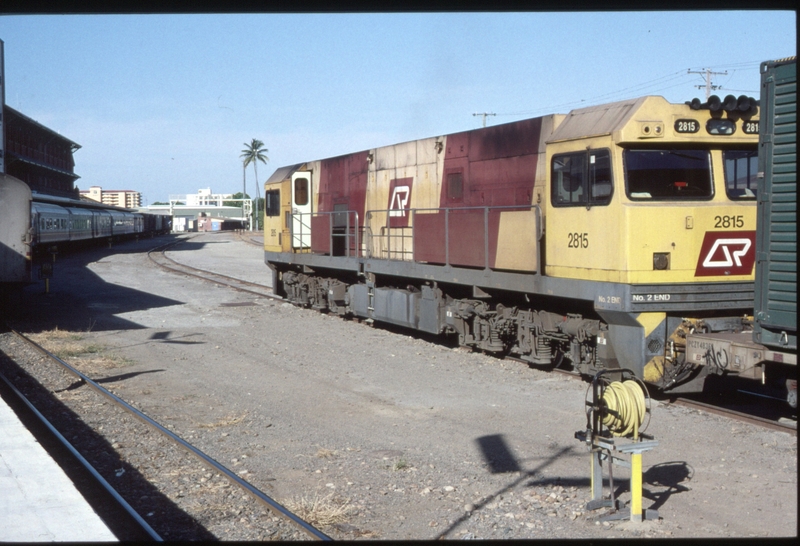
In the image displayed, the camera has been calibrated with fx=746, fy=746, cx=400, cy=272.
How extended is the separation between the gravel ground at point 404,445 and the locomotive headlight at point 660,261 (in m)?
1.73

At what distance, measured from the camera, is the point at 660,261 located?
9.20m

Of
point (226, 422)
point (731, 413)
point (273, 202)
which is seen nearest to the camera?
point (731, 413)

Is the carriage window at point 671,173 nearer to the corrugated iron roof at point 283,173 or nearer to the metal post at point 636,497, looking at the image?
the metal post at point 636,497

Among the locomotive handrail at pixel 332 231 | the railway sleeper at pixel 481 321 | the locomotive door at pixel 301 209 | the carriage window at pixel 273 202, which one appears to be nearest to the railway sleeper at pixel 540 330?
the railway sleeper at pixel 481 321

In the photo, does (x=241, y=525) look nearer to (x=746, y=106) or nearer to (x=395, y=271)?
(x=746, y=106)

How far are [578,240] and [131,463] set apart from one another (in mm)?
6217

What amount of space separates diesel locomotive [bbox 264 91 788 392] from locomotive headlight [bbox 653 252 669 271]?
0.02 meters

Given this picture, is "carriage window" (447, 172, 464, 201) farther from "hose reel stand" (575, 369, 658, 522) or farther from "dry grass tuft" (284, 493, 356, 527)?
"dry grass tuft" (284, 493, 356, 527)

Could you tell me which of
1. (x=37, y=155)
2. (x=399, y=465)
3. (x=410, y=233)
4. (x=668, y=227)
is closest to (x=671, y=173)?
(x=668, y=227)

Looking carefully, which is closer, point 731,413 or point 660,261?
point 731,413

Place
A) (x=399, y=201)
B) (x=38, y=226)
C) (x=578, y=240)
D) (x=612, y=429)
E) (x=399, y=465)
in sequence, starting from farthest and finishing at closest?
(x=38, y=226) → (x=399, y=201) → (x=578, y=240) → (x=399, y=465) → (x=612, y=429)

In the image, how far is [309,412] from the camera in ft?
31.1

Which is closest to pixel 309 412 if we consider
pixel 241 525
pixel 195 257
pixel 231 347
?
pixel 241 525

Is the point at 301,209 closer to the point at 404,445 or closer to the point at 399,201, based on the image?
the point at 399,201
